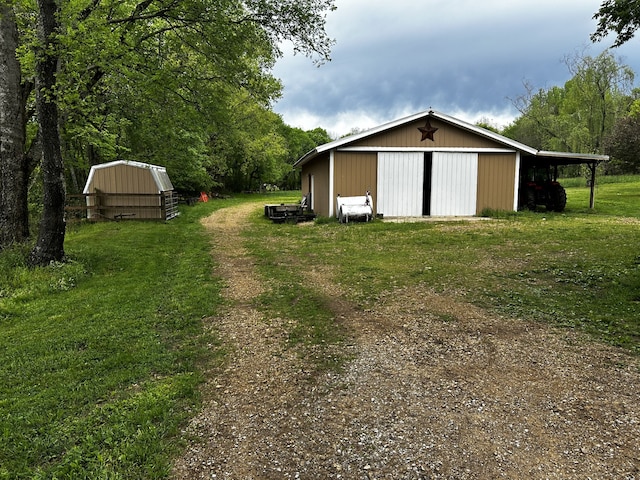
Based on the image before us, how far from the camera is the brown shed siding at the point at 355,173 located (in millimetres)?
15008

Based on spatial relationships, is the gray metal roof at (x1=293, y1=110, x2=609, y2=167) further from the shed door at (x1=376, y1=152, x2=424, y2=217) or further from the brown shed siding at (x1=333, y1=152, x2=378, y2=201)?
the shed door at (x1=376, y1=152, x2=424, y2=217)

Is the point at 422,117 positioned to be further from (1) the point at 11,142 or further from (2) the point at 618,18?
(1) the point at 11,142

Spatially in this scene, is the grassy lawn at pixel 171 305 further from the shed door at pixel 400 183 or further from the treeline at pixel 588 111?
the treeline at pixel 588 111

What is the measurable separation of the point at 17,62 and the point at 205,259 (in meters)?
5.14

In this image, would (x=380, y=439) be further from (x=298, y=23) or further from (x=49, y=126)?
(x=298, y=23)

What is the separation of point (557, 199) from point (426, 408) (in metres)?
16.6

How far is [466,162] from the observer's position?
51.3 ft

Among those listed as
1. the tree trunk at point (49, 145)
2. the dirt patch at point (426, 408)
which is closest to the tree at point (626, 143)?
the dirt patch at point (426, 408)

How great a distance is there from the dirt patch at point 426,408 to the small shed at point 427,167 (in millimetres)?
10756

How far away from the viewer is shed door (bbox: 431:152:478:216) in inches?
611

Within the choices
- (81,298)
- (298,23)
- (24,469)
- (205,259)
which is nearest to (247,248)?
(205,259)

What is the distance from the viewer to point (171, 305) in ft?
18.7

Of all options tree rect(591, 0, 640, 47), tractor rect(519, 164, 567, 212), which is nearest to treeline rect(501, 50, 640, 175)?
tractor rect(519, 164, 567, 212)

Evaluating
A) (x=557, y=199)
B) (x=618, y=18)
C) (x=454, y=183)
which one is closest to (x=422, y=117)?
(x=454, y=183)
